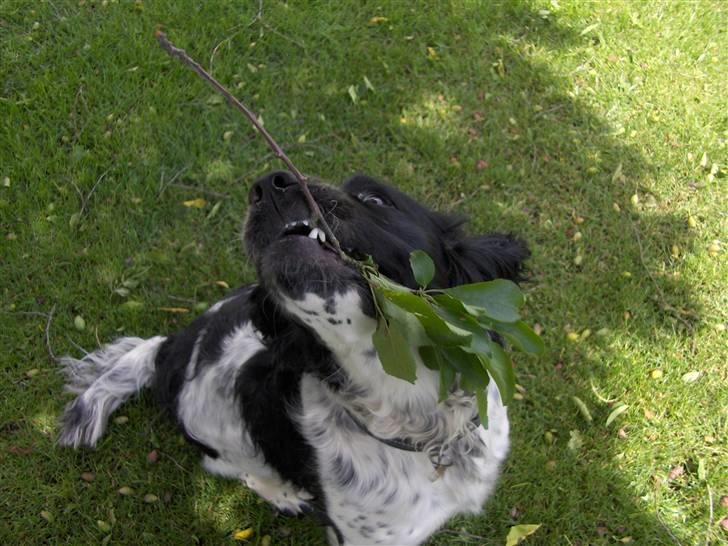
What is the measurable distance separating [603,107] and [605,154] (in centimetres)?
47

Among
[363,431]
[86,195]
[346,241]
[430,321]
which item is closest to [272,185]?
[346,241]

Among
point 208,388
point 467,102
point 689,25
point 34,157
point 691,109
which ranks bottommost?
point 34,157

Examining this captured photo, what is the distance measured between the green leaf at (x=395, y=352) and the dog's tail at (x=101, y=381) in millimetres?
2094

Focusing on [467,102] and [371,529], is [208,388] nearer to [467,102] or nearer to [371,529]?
[371,529]

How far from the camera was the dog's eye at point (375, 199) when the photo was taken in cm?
257

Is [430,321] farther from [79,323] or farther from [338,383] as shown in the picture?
[79,323]

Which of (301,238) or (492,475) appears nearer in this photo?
(301,238)

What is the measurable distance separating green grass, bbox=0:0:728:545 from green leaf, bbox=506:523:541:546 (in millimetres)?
107

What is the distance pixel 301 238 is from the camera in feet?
6.73

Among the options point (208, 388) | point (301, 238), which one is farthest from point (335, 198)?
point (208, 388)

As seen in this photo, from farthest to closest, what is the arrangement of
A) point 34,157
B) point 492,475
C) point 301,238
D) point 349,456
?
point 34,157, point 492,475, point 349,456, point 301,238

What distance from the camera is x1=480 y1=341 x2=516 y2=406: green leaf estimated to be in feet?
5.78

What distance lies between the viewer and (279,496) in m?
3.45

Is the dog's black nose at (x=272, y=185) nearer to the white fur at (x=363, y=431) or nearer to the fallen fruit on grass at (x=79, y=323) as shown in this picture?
the white fur at (x=363, y=431)
